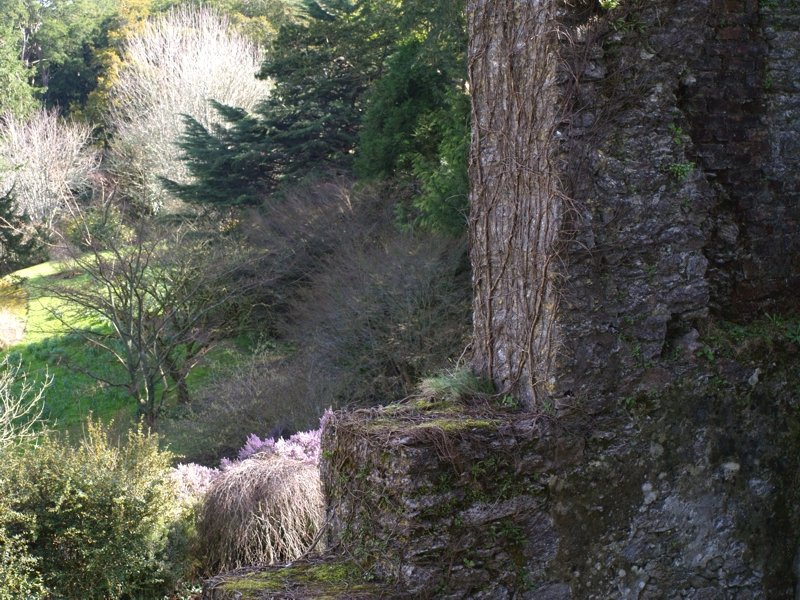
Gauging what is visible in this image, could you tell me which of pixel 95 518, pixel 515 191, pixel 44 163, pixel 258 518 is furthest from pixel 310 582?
pixel 44 163

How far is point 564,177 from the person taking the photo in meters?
3.56

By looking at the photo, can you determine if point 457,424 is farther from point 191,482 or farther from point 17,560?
point 191,482

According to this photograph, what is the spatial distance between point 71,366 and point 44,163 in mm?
17132

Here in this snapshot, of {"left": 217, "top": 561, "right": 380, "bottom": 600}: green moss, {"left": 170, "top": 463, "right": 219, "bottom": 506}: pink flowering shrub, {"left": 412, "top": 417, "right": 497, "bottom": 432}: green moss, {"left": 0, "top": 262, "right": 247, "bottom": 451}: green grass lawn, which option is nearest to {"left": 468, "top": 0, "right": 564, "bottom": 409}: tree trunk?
{"left": 412, "top": 417, "right": 497, "bottom": 432}: green moss

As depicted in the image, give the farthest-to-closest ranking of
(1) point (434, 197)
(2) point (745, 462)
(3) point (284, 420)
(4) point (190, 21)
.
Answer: (4) point (190, 21), (1) point (434, 197), (3) point (284, 420), (2) point (745, 462)

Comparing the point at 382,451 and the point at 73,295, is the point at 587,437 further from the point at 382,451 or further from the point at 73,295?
the point at 73,295

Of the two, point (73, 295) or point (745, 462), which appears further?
point (73, 295)

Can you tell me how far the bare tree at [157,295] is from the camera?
14875 millimetres

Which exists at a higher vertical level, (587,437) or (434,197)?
(434,197)

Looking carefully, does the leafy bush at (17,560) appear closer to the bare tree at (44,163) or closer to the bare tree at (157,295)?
the bare tree at (157,295)

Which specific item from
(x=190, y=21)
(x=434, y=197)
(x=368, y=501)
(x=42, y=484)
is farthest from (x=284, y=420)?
(x=190, y=21)

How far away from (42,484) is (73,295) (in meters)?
8.82

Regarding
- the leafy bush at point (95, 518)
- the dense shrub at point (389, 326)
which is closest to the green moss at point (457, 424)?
the leafy bush at point (95, 518)

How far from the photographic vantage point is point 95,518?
265 inches
